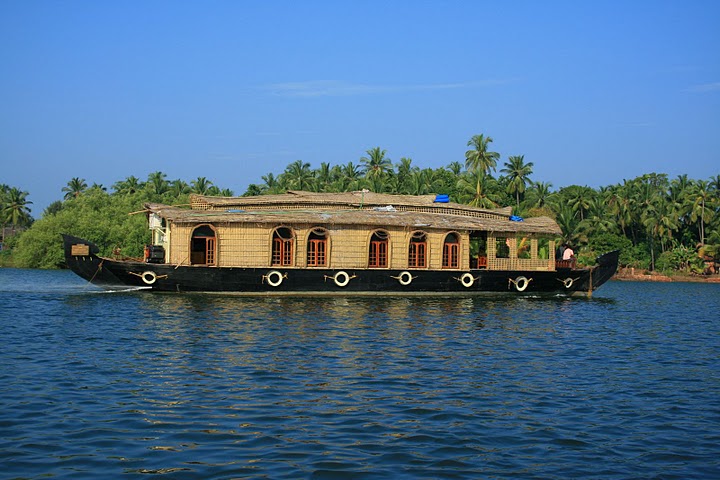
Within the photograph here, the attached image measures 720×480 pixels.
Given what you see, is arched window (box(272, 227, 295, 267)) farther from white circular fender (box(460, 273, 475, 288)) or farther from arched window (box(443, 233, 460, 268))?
white circular fender (box(460, 273, 475, 288))

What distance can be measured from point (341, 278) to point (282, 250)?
2044mm

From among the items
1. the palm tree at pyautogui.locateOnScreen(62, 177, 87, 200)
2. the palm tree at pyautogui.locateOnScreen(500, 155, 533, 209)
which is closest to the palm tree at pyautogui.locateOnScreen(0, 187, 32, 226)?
the palm tree at pyautogui.locateOnScreen(62, 177, 87, 200)

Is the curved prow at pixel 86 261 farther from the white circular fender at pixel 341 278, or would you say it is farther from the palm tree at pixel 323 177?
the palm tree at pixel 323 177

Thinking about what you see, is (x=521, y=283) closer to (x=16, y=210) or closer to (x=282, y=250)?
(x=282, y=250)

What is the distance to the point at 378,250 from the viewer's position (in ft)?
79.1

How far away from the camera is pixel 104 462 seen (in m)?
6.87

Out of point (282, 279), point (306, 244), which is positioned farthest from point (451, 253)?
point (282, 279)

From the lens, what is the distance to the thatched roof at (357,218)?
2283cm

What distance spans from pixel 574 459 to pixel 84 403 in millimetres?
5589

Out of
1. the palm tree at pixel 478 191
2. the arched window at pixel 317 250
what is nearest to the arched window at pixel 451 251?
the arched window at pixel 317 250

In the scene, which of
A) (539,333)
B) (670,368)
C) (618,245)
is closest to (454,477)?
(670,368)

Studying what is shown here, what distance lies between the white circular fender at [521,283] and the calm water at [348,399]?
7.82m

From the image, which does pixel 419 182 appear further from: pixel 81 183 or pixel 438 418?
pixel 438 418

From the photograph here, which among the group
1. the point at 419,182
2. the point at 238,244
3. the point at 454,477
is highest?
the point at 419,182
